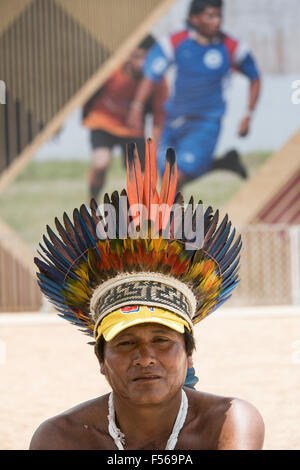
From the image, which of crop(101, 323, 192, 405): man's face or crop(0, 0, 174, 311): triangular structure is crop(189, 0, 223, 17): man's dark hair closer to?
crop(0, 0, 174, 311): triangular structure

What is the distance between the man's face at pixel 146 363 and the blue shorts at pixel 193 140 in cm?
1184

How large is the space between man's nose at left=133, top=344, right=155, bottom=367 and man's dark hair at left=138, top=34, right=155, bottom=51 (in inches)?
490

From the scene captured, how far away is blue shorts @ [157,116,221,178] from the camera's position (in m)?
13.7

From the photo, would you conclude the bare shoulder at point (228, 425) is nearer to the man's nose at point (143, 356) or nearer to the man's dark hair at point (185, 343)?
the man's dark hair at point (185, 343)

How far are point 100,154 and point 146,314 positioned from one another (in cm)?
1197

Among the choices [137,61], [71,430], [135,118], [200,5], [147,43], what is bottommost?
[71,430]

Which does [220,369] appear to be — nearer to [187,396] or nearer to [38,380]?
[38,380]

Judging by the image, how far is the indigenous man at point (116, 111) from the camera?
13703 mm

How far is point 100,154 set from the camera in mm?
13727
